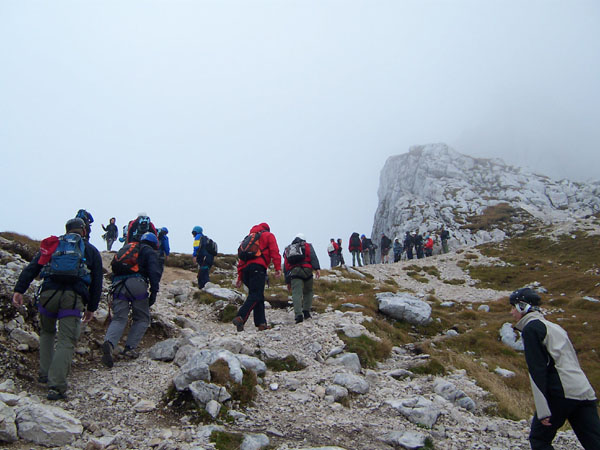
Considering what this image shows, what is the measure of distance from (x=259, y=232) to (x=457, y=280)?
2392 centimetres

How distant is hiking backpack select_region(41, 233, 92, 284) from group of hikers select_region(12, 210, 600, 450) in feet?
0.05

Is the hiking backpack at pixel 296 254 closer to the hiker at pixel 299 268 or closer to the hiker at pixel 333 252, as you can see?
the hiker at pixel 299 268

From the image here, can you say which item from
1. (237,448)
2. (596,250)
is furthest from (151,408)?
(596,250)

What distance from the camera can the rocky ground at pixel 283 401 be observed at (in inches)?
220

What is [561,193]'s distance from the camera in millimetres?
87812

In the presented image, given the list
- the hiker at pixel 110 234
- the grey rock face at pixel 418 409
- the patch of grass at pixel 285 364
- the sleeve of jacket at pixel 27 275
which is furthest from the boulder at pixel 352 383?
the hiker at pixel 110 234

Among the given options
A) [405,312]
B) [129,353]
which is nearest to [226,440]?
[129,353]

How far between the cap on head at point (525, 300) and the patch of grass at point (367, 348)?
4.88 meters

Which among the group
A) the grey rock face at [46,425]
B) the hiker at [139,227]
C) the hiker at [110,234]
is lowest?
the grey rock face at [46,425]

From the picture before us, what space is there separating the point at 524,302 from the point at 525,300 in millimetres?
32

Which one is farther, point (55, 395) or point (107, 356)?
point (107, 356)

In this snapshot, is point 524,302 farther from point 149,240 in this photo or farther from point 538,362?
point 149,240

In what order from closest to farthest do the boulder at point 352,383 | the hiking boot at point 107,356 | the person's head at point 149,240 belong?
the hiking boot at point 107,356 → the boulder at point 352,383 → the person's head at point 149,240

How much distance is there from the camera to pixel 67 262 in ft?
21.3
